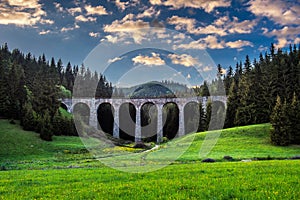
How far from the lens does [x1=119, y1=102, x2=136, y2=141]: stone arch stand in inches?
4051

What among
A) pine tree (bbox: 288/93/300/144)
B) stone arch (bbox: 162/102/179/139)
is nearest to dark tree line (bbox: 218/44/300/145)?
pine tree (bbox: 288/93/300/144)

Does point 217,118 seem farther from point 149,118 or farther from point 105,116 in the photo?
point 105,116

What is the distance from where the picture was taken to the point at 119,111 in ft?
348

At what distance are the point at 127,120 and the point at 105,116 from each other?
868 cm

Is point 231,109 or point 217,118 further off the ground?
point 231,109

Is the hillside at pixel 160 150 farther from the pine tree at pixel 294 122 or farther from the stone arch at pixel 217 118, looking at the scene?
the stone arch at pixel 217 118

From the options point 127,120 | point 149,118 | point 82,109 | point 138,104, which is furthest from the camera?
point 149,118

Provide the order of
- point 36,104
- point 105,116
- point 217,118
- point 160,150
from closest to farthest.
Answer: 1. point 160,150
2. point 36,104
3. point 217,118
4. point 105,116

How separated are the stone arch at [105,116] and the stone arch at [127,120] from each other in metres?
3.95

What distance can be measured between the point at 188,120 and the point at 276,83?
35.8m

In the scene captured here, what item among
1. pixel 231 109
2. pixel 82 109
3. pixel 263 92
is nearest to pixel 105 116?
pixel 82 109

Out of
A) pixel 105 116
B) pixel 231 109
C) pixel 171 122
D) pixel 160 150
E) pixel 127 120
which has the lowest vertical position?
pixel 160 150

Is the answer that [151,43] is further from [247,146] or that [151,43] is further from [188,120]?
[188,120]

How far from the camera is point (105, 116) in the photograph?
11156 cm
